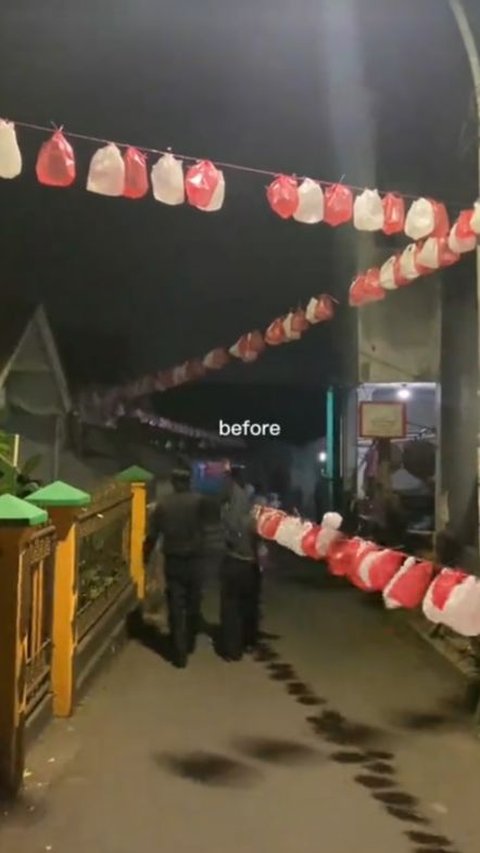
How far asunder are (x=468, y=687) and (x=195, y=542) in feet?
8.54

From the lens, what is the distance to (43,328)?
1659 cm

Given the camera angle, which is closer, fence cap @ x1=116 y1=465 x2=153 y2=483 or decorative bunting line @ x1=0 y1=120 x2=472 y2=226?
decorative bunting line @ x1=0 y1=120 x2=472 y2=226

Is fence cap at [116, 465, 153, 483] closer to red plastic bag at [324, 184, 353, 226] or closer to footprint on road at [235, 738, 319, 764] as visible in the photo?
red plastic bag at [324, 184, 353, 226]

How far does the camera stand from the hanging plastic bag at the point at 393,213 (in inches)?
275

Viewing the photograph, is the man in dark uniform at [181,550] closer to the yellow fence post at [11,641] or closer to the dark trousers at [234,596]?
the dark trousers at [234,596]

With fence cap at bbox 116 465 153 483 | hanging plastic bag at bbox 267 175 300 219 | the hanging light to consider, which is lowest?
fence cap at bbox 116 465 153 483

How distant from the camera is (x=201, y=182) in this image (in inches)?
254

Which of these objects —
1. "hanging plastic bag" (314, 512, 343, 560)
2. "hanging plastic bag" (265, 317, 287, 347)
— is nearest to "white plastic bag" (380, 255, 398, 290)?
"hanging plastic bag" (314, 512, 343, 560)

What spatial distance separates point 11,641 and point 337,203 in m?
3.86

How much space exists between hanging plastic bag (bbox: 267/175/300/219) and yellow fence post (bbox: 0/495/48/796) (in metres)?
3.04

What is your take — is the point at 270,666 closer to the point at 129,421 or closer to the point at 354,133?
the point at 354,133

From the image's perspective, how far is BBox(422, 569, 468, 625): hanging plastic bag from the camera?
5.40 meters

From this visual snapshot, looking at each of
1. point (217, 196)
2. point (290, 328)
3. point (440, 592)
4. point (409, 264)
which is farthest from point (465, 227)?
point (290, 328)

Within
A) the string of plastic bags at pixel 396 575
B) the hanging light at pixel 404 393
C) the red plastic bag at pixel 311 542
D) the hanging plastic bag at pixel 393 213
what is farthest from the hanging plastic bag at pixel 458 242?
the hanging light at pixel 404 393
